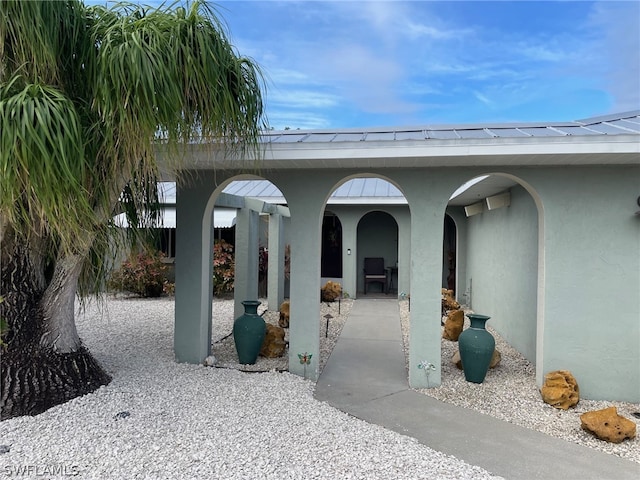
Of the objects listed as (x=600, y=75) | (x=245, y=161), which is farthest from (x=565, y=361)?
(x=600, y=75)

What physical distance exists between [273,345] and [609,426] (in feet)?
21.3

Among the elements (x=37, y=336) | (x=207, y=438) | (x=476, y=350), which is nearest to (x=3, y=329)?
(x=37, y=336)

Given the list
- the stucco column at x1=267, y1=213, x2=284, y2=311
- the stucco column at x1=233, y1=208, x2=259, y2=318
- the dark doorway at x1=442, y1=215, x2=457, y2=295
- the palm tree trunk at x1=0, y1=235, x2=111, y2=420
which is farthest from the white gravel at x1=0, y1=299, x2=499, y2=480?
the dark doorway at x1=442, y1=215, x2=457, y2=295

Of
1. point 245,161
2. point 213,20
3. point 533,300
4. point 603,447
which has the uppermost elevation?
point 213,20

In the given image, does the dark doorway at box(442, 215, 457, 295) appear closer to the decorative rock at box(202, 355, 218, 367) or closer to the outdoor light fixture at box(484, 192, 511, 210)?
the outdoor light fixture at box(484, 192, 511, 210)

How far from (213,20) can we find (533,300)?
8.60 meters

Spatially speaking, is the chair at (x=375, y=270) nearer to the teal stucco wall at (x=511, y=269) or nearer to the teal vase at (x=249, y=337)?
the teal stucco wall at (x=511, y=269)

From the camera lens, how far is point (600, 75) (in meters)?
13.3

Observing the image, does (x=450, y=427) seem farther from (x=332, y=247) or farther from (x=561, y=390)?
(x=332, y=247)

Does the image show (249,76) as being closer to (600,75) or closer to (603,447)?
(603,447)

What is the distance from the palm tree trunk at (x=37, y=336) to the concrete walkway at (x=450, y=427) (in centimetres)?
412

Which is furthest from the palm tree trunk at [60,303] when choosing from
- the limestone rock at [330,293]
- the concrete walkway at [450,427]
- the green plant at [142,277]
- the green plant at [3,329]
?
the limestone rock at [330,293]

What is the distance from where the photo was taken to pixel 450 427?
6219 mm

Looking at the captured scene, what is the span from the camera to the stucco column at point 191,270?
8.88 m
